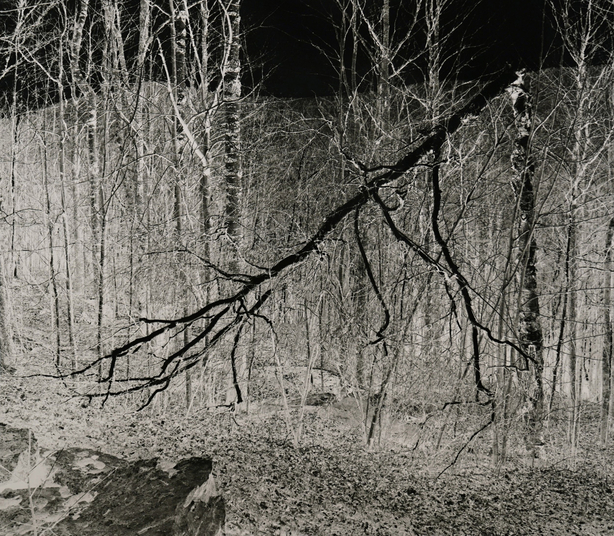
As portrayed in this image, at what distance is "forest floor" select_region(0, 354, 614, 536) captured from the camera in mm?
4289

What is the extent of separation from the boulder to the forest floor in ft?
1.21

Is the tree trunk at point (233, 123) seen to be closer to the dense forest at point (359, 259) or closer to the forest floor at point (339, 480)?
the dense forest at point (359, 259)

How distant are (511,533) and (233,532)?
2.29 metres

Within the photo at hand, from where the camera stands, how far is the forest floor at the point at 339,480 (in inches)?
169

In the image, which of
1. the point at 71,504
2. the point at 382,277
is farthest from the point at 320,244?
the point at 382,277

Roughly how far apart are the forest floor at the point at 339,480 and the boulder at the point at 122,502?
1.21ft

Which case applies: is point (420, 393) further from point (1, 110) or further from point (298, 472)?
point (1, 110)

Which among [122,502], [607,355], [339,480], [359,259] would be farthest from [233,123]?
[607,355]

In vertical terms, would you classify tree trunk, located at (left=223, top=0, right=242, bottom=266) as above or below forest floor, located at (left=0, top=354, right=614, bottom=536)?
above

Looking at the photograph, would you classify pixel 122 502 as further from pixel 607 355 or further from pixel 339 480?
pixel 607 355

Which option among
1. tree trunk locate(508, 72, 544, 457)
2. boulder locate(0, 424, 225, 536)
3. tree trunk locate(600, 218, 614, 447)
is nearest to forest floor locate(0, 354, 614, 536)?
boulder locate(0, 424, 225, 536)

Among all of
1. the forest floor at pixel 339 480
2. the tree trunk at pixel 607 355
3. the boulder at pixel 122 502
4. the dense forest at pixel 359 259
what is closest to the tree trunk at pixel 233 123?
the dense forest at pixel 359 259

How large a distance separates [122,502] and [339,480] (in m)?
2.18

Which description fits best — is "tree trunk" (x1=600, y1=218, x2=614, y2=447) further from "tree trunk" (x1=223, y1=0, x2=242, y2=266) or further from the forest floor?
"tree trunk" (x1=223, y1=0, x2=242, y2=266)
